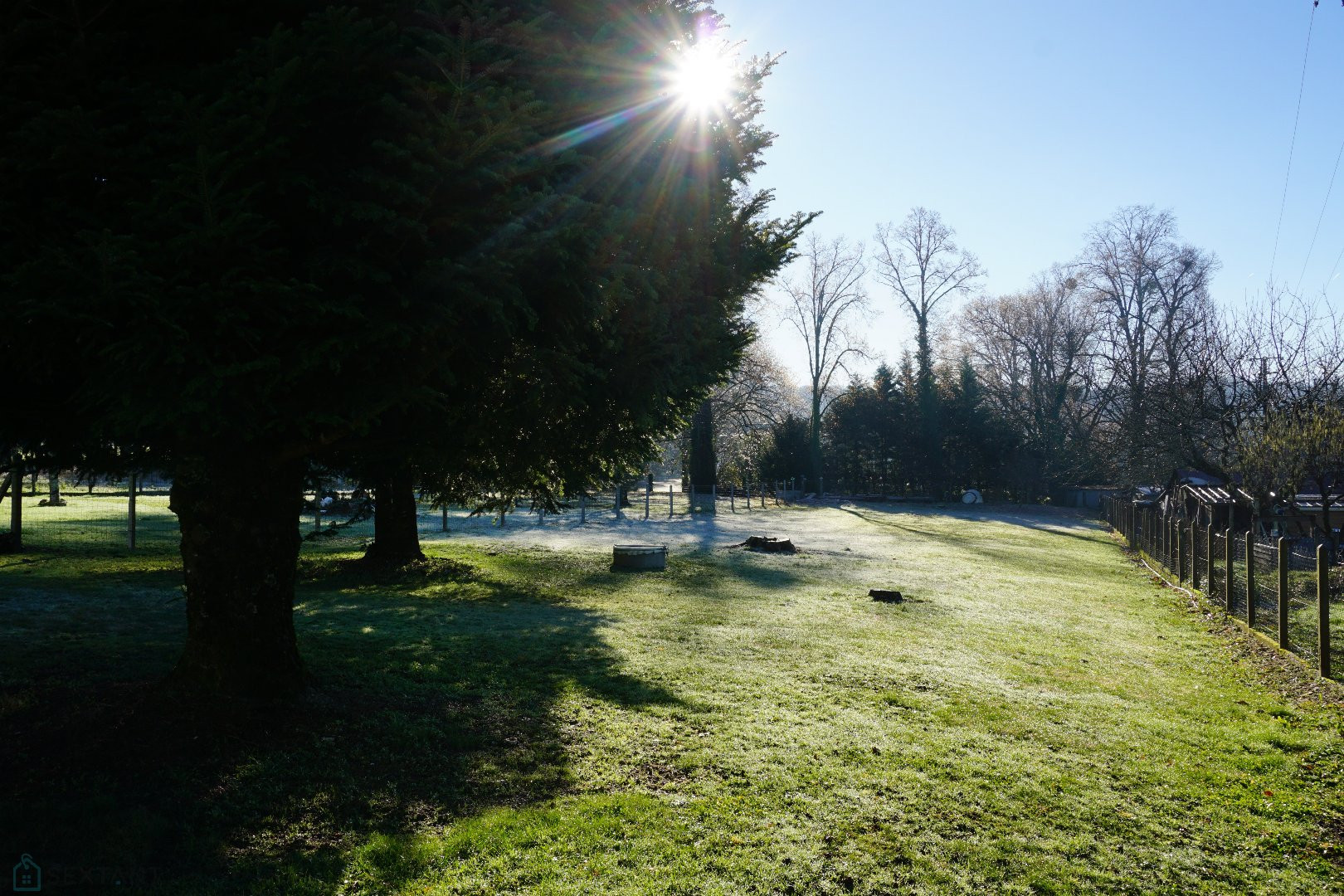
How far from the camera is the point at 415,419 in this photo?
5.86 meters

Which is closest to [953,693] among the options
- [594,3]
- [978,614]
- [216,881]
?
[978,614]

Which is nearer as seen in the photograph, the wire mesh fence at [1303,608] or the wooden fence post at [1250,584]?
the wire mesh fence at [1303,608]

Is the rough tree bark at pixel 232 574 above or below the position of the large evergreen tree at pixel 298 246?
below

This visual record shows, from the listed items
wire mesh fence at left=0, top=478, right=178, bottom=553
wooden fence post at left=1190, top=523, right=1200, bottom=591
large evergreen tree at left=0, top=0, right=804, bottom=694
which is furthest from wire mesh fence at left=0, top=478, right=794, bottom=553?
wooden fence post at left=1190, top=523, right=1200, bottom=591

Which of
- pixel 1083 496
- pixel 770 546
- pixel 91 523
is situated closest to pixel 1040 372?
pixel 1083 496

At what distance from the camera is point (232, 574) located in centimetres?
572

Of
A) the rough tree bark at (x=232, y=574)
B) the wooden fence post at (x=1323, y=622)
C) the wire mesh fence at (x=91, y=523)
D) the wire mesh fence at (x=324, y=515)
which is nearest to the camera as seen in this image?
the rough tree bark at (x=232, y=574)

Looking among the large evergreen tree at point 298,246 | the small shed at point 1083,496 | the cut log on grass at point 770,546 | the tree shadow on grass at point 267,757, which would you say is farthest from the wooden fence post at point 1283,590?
the small shed at point 1083,496

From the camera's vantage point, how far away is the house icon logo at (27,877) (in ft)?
11.6

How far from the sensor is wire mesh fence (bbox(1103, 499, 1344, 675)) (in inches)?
352

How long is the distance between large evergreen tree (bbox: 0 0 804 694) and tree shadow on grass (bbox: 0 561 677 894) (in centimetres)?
62

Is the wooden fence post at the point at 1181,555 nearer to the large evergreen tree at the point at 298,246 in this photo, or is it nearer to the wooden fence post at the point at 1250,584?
the wooden fence post at the point at 1250,584

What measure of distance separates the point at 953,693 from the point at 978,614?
4.83 m

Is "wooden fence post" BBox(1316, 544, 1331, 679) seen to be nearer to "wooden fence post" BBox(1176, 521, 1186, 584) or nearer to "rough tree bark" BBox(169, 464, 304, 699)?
"wooden fence post" BBox(1176, 521, 1186, 584)
